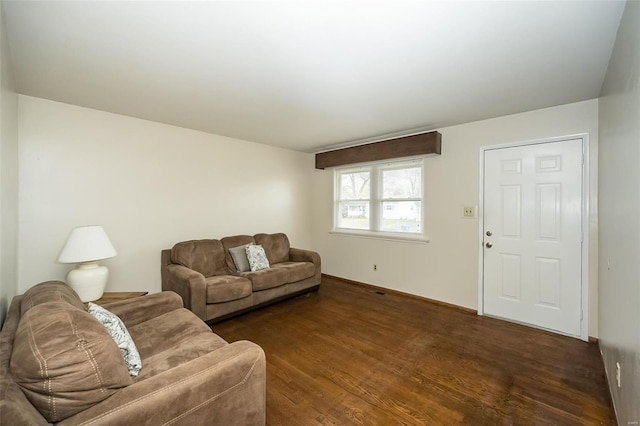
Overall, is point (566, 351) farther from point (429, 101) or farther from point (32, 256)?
point (32, 256)

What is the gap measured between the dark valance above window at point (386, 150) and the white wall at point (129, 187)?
3.44ft

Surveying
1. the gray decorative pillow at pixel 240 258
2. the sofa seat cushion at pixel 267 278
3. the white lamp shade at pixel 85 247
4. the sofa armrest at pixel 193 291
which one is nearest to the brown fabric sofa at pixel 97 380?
the white lamp shade at pixel 85 247

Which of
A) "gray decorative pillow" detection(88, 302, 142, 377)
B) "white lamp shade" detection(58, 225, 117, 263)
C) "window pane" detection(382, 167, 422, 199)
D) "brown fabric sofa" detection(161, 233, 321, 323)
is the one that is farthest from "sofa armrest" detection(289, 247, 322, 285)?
"gray decorative pillow" detection(88, 302, 142, 377)

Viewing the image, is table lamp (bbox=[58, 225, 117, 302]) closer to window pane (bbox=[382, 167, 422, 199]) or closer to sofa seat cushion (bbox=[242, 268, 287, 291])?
sofa seat cushion (bbox=[242, 268, 287, 291])

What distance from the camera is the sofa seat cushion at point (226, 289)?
2943mm

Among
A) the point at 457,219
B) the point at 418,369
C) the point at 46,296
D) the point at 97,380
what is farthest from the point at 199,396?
the point at 457,219

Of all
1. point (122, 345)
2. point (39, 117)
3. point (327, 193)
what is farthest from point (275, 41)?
point (327, 193)

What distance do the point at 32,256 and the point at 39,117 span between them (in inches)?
53.2

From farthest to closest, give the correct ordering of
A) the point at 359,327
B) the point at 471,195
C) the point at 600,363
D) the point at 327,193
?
1. the point at 327,193
2. the point at 471,195
3. the point at 359,327
4. the point at 600,363

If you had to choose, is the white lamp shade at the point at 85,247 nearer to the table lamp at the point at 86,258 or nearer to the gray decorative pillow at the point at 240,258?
the table lamp at the point at 86,258

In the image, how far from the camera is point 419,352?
2477 mm

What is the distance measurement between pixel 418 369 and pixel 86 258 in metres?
2.91

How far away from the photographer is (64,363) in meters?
0.96

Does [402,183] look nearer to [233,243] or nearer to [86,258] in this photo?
[233,243]
